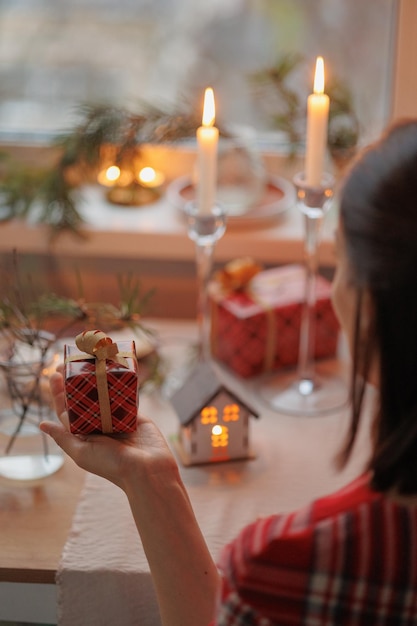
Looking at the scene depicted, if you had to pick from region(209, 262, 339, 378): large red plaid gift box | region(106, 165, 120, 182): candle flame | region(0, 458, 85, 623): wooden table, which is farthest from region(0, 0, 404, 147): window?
region(0, 458, 85, 623): wooden table

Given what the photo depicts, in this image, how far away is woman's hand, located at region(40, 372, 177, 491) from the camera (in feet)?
3.04

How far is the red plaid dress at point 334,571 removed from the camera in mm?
711

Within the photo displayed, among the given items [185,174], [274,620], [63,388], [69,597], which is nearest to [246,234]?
[185,174]

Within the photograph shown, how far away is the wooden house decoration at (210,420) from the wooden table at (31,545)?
16 cm

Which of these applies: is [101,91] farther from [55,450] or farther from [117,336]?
[55,450]

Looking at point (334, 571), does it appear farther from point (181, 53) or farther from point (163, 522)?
point (181, 53)

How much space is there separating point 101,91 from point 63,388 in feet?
3.31

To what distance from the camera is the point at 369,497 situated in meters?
0.74

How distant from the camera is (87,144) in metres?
1.59

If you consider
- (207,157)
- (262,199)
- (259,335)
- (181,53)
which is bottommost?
(259,335)

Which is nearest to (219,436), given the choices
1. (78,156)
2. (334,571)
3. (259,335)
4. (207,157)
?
(259,335)

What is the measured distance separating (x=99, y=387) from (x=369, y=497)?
1.08 ft

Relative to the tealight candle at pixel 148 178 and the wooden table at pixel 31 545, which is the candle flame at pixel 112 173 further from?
the wooden table at pixel 31 545

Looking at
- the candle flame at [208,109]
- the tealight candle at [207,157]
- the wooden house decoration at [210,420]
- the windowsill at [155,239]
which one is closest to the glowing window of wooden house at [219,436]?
the wooden house decoration at [210,420]
